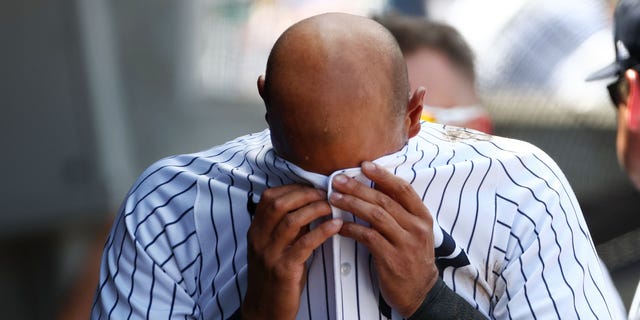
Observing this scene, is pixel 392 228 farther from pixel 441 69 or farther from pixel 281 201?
pixel 441 69

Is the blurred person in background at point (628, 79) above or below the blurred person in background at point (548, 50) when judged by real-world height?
above

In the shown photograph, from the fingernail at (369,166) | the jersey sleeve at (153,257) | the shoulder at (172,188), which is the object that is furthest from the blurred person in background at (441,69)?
the fingernail at (369,166)

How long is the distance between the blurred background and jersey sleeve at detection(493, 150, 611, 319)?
8.16ft

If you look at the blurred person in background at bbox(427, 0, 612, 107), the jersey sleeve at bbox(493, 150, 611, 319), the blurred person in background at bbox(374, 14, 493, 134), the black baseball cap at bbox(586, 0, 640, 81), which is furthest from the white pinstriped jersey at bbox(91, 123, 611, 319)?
the blurred person in background at bbox(427, 0, 612, 107)

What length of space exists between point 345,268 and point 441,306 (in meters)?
0.19

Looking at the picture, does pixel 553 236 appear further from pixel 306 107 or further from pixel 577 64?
pixel 577 64

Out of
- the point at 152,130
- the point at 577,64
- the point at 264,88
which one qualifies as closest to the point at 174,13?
the point at 152,130

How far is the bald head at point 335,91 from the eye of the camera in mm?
1893

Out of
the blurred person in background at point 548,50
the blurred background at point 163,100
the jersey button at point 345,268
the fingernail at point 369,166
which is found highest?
the fingernail at point 369,166

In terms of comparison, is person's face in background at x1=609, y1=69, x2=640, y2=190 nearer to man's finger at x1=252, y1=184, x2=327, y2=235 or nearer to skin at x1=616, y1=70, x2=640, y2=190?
skin at x1=616, y1=70, x2=640, y2=190

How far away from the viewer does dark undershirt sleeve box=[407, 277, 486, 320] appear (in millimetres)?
1980

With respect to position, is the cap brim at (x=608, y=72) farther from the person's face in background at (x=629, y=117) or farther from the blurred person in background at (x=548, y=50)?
the blurred person in background at (x=548, y=50)

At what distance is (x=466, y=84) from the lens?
140 inches

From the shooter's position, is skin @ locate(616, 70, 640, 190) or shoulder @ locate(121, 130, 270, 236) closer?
shoulder @ locate(121, 130, 270, 236)
